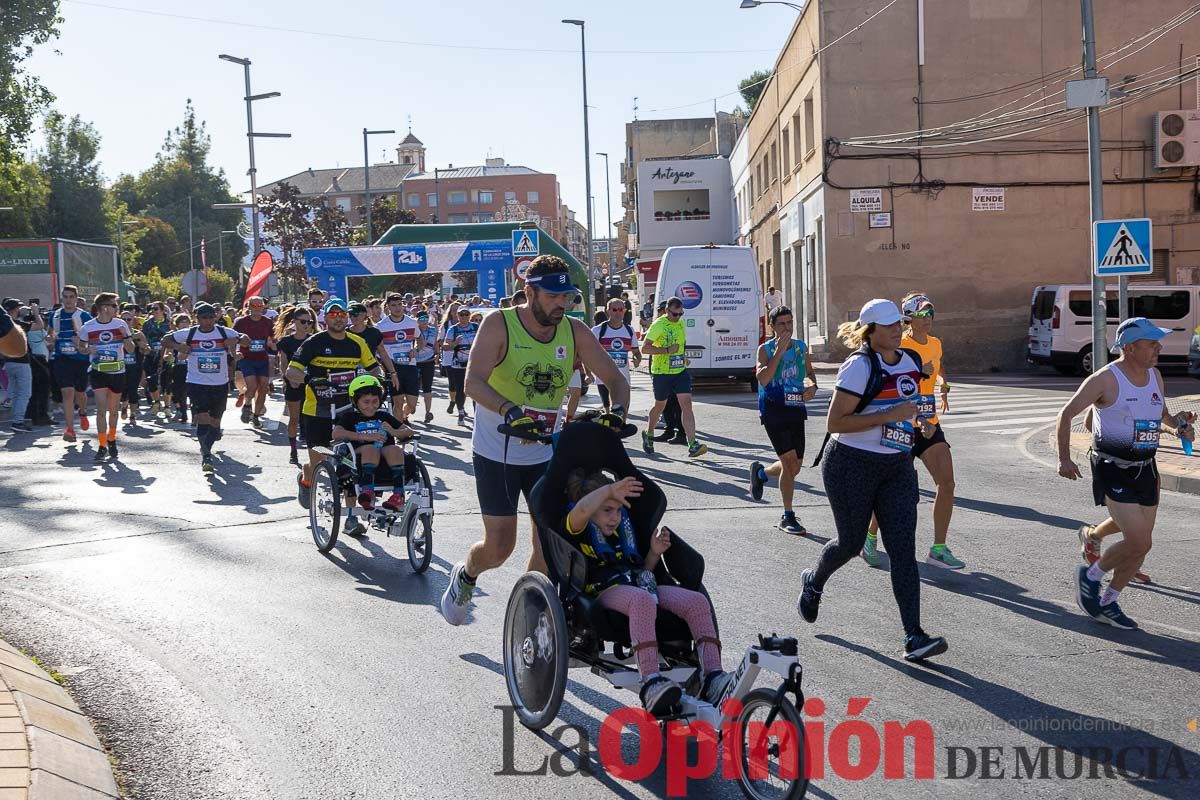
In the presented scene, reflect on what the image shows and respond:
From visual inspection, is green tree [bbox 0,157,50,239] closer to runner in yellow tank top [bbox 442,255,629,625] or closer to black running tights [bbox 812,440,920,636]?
runner in yellow tank top [bbox 442,255,629,625]

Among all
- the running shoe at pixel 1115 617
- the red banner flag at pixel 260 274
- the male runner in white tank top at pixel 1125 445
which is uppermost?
the red banner flag at pixel 260 274

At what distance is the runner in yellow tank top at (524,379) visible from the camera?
18.1 ft

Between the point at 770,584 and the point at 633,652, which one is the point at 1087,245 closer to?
the point at 770,584

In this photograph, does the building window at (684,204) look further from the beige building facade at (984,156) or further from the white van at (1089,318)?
the white van at (1089,318)

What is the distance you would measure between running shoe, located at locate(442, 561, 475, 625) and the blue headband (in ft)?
4.83

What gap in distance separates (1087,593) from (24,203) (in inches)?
2648

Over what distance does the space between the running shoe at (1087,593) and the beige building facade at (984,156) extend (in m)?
23.3

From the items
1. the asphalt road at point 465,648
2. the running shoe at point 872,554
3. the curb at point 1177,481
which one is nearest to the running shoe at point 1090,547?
the asphalt road at point 465,648

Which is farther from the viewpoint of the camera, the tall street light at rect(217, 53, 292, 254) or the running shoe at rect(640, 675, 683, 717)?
the tall street light at rect(217, 53, 292, 254)

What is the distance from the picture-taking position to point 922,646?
581 cm

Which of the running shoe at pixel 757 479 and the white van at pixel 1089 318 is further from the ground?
the white van at pixel 1089 318

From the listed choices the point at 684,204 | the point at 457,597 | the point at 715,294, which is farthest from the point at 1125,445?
the point at 684,204

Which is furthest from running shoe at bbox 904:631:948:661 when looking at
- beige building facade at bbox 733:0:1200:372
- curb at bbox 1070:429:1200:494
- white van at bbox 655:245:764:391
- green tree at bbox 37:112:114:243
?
green tree at bbox 37:112:114:243

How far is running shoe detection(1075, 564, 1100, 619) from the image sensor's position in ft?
21.9
